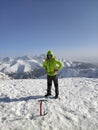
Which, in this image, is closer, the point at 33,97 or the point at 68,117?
the point at 68,117

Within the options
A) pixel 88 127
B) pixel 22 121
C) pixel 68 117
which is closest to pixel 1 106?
pixel 22 121

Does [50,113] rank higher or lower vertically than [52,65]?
lower

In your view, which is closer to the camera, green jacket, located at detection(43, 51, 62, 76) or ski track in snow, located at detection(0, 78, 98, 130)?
ski track in snow, located at detection(0, 78, 98, 130)

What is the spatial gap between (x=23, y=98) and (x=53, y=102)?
7.55 ft

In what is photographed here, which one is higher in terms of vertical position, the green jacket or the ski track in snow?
the green jacket

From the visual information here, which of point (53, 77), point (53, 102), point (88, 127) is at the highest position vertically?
point (53, 77)

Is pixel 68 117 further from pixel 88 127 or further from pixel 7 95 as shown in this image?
pixel 7 95

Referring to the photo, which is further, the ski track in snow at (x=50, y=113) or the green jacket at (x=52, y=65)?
the green jacket at (x=52, y=65)

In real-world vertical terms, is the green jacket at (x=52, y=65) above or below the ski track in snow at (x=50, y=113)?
above

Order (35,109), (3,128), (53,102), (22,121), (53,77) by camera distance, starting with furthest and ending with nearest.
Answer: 1. (53,77)
2. (53,102)
3. (35,109)
4. (22,121)
5. (3,128)

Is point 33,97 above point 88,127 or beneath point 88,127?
above

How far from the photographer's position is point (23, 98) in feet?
37.2

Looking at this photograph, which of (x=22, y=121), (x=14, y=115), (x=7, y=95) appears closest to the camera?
(x=22, y=121)

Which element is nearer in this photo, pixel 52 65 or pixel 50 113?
pixel 50 113
